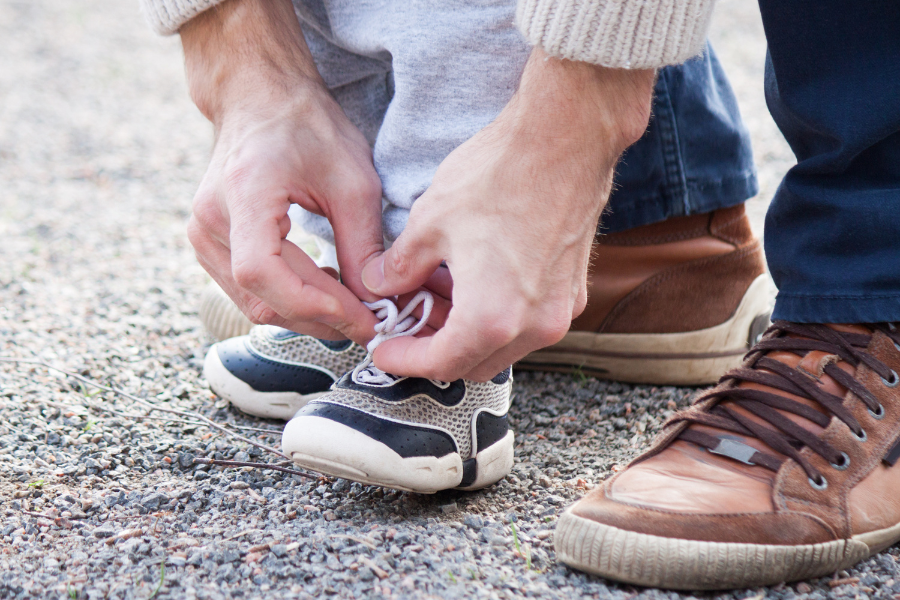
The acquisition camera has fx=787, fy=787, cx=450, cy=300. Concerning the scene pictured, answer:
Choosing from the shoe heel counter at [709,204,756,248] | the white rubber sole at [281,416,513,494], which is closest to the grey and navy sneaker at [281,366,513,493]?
the white rubber sole at [281,416,513,494]

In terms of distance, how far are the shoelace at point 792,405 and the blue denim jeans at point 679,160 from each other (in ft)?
1.32

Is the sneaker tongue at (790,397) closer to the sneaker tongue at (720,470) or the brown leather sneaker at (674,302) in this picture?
the sneaker tongue at (720,470)

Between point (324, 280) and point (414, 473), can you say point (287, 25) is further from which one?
point (414, 473)

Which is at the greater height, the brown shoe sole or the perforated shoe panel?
the perforated shoe panel

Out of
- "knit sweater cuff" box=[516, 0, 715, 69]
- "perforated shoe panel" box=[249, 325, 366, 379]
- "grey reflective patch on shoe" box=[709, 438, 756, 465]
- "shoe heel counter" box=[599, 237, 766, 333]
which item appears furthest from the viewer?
"shoe heel counter" box=[599, 237, 766, 333]

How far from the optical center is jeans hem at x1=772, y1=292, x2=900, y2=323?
1.06 metres

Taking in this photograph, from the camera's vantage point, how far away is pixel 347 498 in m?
1.14

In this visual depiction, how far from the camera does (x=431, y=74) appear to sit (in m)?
1.13

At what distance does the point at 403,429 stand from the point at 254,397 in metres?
0.49

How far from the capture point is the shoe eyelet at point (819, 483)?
3.17 feet

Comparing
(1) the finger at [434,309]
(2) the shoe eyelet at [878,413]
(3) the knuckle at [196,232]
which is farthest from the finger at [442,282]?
(2) the shoe eyelet at [878,413]

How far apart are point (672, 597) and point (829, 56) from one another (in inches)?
28.2

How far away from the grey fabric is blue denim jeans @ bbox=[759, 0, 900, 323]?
37 centimetres

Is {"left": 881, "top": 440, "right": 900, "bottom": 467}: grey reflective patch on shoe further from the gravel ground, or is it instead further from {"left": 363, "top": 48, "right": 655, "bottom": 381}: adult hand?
{"left": 363, "top": 48, "right": 655, "bottom": 381}: adult hand
